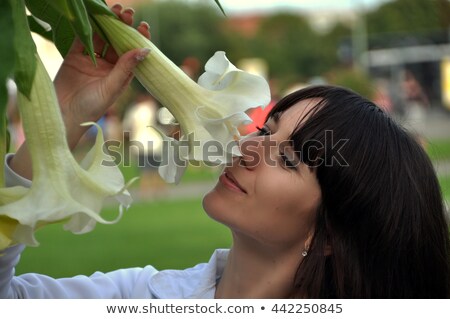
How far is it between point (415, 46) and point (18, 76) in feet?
105

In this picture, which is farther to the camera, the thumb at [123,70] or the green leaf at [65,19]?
the thumb at [123,70]

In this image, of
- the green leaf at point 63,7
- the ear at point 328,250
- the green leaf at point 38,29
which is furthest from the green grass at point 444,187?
the green leaf at point 63,7

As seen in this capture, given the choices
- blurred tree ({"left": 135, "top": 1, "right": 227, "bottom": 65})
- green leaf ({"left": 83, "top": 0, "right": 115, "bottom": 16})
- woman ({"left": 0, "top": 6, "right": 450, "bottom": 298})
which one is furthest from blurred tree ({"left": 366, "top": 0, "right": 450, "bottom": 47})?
green leaf ({"left": 83, "top": 0, "right": 115, "bottom": 16})

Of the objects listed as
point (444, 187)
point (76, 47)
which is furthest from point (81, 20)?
point (444, 187)

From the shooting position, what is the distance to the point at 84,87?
1542mm

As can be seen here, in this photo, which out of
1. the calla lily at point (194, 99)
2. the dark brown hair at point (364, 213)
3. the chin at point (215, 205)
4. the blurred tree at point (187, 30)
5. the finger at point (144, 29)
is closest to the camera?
the calla lily at point (194, 99)

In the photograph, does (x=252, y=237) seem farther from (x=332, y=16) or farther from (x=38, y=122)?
(x=332, y=16)

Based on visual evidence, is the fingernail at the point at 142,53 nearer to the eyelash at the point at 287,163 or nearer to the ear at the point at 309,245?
the eyelash at the point at 287,163

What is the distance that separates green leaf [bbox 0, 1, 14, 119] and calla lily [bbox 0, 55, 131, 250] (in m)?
0.10

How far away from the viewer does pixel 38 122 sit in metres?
A: 1.05

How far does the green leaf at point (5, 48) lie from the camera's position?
2.97 feet

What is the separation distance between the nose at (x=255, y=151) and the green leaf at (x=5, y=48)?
2.36ft

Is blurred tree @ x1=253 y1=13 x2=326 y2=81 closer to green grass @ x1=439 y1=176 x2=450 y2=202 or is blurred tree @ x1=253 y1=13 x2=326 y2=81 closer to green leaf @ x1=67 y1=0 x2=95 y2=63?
green grass @ x1=439 y1=176 x2=450 y2=202

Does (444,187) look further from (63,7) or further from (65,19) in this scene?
(63,7)
